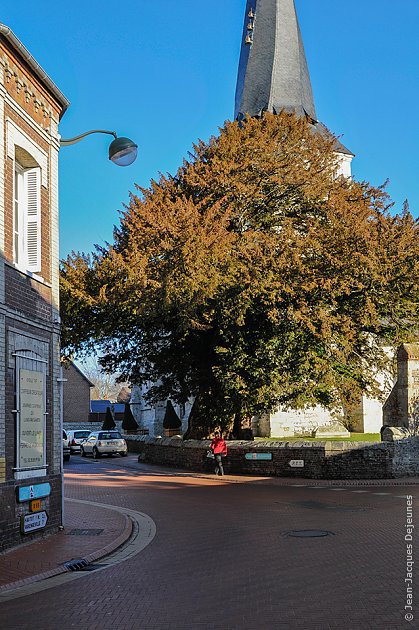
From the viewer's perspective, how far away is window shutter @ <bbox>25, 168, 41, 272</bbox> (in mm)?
14234

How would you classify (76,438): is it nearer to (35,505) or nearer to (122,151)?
(35,505)

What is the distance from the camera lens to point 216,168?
29.1 metres

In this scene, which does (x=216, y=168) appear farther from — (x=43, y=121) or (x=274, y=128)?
(x=43, y=121)

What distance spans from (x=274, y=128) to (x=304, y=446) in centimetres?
1296

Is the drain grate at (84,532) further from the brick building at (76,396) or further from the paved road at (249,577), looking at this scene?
the brick building at (76,396)

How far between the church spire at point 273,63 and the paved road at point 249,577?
41.4 m

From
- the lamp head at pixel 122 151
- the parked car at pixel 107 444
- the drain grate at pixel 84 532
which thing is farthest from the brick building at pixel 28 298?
the parked car at pixel 107 444

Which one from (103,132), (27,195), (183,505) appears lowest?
(183,505)

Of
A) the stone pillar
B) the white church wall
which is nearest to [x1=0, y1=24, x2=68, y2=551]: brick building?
the stone pillar

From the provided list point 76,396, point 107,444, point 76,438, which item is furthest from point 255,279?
point 76,396

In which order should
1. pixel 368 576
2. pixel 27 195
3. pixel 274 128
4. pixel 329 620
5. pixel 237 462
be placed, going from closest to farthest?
pixel 329 620
pixel 368 576
pixel 27 195
pixel 237 462
pixel 274 128

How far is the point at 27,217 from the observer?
14164 millimetres

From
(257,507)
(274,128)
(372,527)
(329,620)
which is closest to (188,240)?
(274,128)

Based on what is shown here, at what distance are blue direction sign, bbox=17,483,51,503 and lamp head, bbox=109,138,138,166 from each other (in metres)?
5.73
